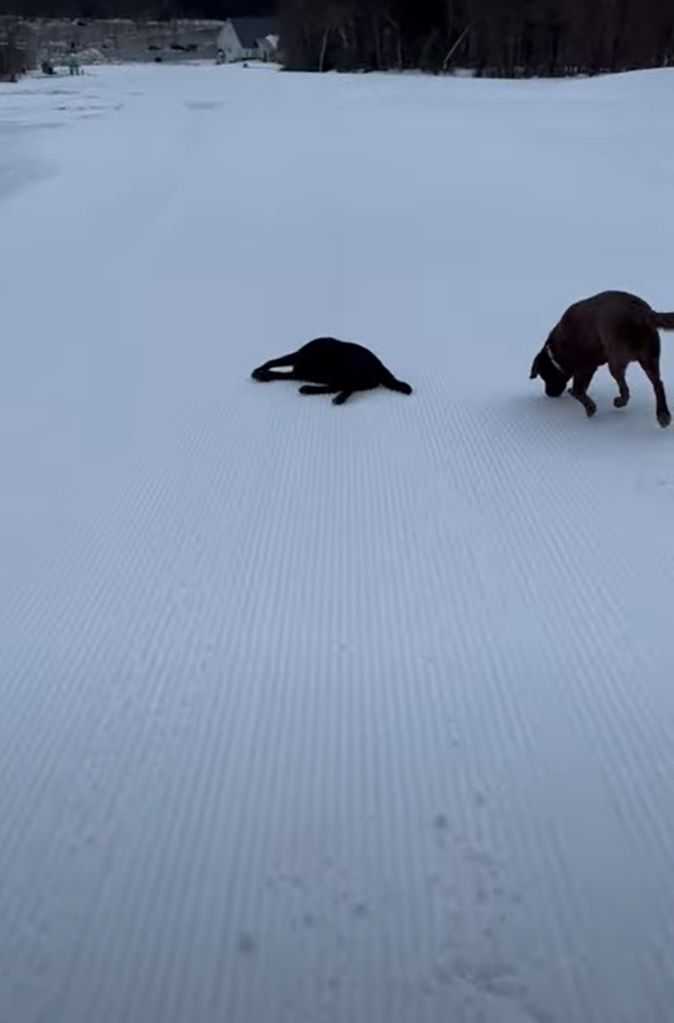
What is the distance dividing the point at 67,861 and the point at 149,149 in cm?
1551

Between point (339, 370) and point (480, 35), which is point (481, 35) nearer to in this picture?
point (480, 35)

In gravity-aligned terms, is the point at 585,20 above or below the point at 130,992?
above

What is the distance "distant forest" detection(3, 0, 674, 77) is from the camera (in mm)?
31766

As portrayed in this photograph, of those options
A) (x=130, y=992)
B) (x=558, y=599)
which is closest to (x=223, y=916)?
(x=130, y=992)

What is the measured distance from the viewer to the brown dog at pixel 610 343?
4215mm

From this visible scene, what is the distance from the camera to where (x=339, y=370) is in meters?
5.11

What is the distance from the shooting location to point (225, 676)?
275 centimetres

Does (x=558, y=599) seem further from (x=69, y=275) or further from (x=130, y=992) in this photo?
(x=69, y=275)

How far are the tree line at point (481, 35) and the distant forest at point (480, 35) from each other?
0.03 meters

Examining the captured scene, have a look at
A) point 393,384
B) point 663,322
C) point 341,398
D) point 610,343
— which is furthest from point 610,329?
point 341,398

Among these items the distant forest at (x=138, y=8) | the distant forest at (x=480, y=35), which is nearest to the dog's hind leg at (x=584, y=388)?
the distant forest at (x=480, y=35)

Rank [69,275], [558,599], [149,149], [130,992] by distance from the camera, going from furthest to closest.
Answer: [149,149]
[69,275]
[558,599]
[130,992]

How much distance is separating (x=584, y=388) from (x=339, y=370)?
1.20 m

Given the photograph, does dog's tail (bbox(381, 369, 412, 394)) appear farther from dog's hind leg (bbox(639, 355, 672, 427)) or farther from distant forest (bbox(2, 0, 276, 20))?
distant forest (bbox(2, 0, 276, 20))
